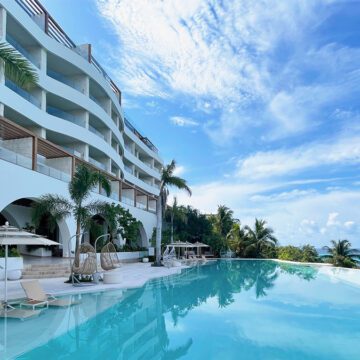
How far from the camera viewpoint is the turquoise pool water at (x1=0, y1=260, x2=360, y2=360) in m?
7.21

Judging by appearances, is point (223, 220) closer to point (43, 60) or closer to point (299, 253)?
point (299, 253)

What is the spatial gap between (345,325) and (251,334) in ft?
9.61

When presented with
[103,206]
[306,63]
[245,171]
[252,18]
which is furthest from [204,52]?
[245,171]

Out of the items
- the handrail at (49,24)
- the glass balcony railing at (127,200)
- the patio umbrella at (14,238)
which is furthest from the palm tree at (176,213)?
the patio umbrella at (14,238)

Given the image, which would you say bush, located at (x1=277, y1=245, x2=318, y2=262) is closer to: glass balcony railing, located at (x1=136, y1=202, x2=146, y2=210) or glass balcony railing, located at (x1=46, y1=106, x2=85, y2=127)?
glass balcony railing, located at (x1=136, y1=202, x2=146, y2=210)

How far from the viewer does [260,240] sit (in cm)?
3903

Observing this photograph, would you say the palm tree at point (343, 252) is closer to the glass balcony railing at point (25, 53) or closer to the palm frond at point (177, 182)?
the palm frond at point (177, 182)

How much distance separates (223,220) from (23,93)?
2631cm

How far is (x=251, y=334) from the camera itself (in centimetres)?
859

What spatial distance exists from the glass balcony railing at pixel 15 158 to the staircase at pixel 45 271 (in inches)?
181

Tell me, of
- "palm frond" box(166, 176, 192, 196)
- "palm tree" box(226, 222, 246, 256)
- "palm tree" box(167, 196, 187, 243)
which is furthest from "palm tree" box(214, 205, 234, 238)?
"palm frond" box(166, 176, 192, 196)

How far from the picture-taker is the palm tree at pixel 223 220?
42.2m

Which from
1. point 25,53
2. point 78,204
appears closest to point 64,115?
point 25,53

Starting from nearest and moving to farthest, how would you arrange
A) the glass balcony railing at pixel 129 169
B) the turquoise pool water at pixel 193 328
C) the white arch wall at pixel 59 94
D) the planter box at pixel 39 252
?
the turquoise pool water at pixel 193 328, the white arch wall at pixel 59 94, the planter box at pixel 39 252, the glass balcony railing at pixel 129 169
